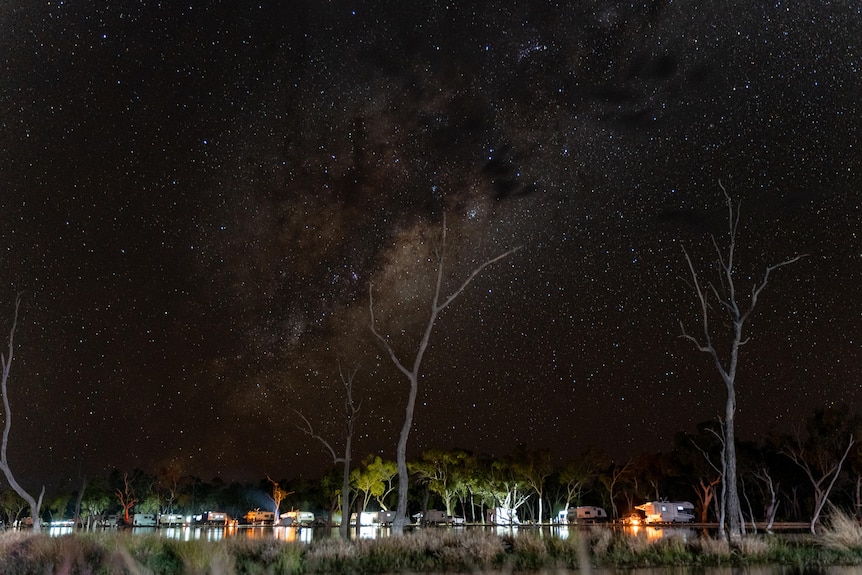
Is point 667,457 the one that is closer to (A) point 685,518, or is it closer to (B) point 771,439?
(A) point 685,518

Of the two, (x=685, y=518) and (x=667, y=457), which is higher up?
(x=667, y=457)

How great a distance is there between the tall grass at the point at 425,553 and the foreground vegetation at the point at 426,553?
0.02 m

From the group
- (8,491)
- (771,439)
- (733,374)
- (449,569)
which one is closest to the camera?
(449,569)

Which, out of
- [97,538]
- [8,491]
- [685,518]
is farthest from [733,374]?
[8,491]

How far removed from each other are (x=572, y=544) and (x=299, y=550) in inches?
256

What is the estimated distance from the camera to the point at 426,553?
1730 cm

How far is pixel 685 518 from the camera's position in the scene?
203 feet

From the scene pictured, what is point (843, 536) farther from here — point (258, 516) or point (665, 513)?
point (258, 516)

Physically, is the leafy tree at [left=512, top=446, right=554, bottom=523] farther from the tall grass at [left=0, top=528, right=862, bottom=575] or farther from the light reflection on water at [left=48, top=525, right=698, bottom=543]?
the tall grass at [left=0, top=528, right=862, bottom=575]

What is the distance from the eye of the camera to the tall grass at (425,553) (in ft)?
46.9

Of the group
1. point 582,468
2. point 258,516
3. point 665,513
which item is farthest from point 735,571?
point 258,516

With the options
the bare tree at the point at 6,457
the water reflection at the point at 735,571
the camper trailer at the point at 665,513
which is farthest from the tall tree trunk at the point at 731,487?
the camper trailer at the point at 665,513

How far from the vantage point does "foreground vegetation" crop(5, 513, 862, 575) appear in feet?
47.1

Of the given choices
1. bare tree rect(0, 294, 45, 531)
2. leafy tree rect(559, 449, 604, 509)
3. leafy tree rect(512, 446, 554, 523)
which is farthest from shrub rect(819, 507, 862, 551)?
leafy tree rect(559, 449, 604, 509)
